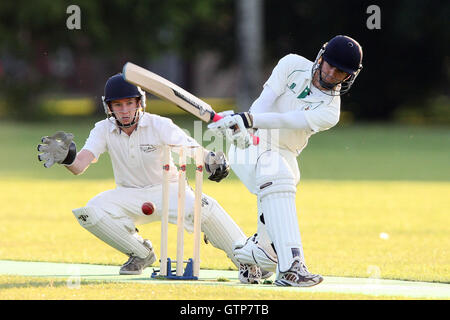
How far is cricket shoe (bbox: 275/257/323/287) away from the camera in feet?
17.8

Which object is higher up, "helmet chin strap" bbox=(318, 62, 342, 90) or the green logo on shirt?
"helmet chin strap" bbox=(318, 62, 342, 90)

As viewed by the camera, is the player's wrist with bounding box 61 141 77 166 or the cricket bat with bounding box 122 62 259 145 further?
the player's wrist with bounding box 61 141 77 166

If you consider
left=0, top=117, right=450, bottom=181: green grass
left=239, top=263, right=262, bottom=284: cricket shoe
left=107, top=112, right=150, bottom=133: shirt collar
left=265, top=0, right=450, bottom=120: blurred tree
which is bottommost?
left=239, top=263, right=262, bottom=284: cricket shoe

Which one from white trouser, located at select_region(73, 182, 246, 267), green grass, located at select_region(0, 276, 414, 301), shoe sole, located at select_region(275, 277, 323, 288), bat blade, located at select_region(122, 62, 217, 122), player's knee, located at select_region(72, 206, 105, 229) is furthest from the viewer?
white trouser, located at select_region(73, 182, 246, 267)

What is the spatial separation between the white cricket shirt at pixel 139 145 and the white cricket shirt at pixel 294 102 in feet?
1.92

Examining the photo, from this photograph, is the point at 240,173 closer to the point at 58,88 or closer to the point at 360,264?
the point at 360,264

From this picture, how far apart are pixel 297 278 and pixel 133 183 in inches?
55.1

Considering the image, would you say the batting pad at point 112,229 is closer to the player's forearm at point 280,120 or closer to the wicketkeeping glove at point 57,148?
the wicketkeeping glove at point 57,148

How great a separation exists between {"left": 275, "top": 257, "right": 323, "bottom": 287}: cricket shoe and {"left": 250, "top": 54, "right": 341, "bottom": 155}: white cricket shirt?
78 cm

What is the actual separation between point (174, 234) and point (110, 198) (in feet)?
8.67

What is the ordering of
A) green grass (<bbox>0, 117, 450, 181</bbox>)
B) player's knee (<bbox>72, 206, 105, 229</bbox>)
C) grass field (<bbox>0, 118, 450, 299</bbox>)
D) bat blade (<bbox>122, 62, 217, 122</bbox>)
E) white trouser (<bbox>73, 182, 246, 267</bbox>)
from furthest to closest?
green grass (<bbox>0, 117, 450, 181</bbox>), grass field (<bbox>0, 118, 450, 299</bbox>), white trouser (<bbox>73, 182, 246, 267</bbox>), player's knee (<bbox>72, 206, 105, 229</bbox>), bat blade (<bbox>122, 62, 217, 122</bbox>)

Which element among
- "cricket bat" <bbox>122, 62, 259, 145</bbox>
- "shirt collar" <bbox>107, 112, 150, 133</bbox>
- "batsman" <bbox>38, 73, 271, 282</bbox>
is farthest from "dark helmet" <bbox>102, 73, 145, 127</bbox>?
"cricket bat" <bbox>122, 62, 259, 145</bbox>

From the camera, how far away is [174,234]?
8766 millimetres

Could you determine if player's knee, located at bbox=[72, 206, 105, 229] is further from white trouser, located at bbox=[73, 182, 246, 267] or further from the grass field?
the grass field
